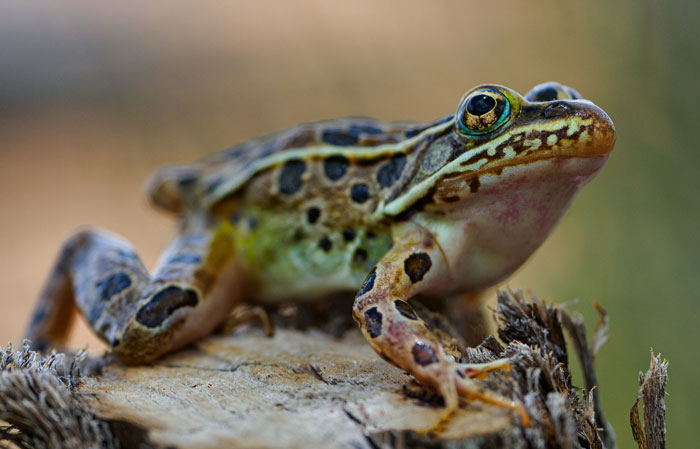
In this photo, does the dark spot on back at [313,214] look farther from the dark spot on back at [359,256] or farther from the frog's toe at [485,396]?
the frog's toe at [485,396]

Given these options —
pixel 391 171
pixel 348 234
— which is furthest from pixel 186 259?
pixel 391 171

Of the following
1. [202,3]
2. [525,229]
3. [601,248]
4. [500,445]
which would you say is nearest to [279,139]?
[525,229]

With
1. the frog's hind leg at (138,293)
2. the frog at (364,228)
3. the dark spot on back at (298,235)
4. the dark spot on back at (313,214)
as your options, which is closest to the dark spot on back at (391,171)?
the frog at (364,228)

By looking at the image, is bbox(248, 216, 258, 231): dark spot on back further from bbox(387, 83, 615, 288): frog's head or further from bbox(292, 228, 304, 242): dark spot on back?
bbox(387, 83, 615, 288): frog's head

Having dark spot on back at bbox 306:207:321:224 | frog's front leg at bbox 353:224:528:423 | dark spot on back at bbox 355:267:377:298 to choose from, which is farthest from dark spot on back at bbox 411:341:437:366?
dark spot on back at bbox 306:207:321:224

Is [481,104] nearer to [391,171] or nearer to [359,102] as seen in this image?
[391,171]
